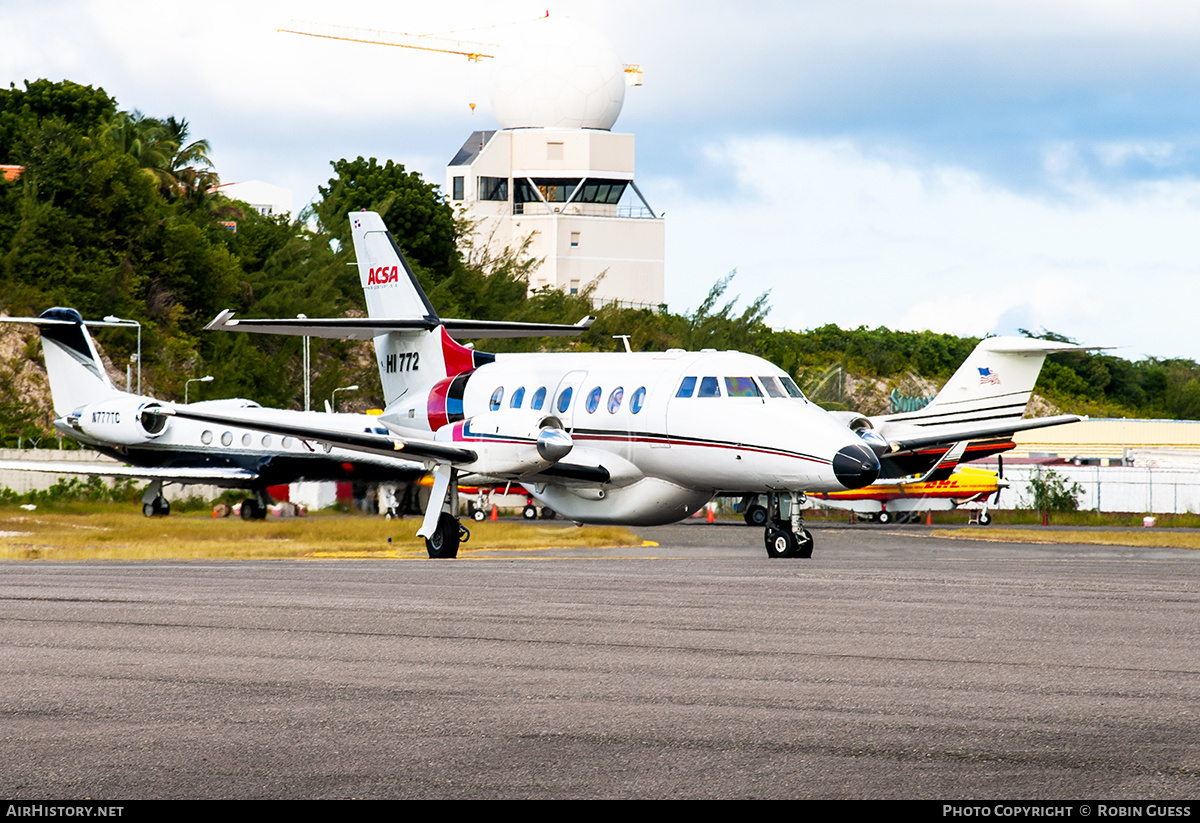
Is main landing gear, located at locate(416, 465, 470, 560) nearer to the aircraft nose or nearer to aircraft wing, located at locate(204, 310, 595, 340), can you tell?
aircraft wing, located at locate(204, 310, 595, 340)

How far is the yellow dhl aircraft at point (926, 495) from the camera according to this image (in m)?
47.2

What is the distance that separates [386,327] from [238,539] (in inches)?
243

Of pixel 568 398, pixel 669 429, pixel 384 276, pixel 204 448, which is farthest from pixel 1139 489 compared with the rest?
pixel 669 429

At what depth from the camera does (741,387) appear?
78.2 feet

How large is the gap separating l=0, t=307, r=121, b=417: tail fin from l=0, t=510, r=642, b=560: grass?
596 centimetres

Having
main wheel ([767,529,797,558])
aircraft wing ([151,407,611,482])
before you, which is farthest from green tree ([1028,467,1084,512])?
aircraft wing ([151,407,611,482])

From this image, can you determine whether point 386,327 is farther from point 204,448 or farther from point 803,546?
point 204,448

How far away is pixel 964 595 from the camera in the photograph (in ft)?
52.2

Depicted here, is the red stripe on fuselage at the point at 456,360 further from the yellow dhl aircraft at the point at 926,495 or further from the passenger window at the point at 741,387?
the yellow dhl aircraft at the point at 926,495

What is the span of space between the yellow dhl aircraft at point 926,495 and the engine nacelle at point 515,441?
77.3ft

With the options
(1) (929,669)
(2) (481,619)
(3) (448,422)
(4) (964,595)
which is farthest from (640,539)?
(1) (929,669)

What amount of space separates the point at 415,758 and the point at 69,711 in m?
2.48

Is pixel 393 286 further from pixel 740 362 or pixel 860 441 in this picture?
pixel 860 441

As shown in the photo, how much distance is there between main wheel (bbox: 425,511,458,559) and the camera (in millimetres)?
25391
